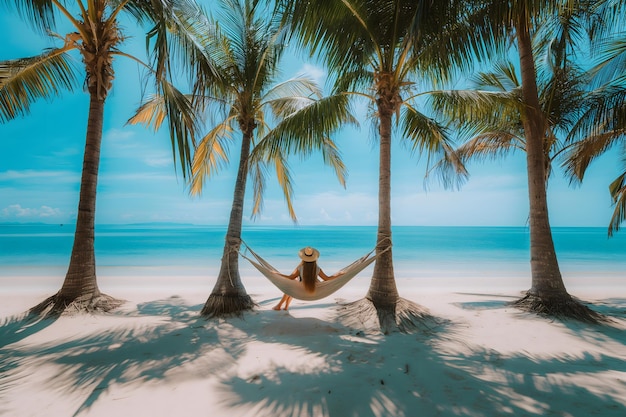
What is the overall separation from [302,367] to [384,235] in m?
1.70

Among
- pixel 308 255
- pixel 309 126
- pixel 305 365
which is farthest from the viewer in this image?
pixel 309 126

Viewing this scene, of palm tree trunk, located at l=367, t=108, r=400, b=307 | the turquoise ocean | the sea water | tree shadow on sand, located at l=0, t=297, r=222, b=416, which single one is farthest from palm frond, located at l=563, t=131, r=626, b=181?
the turquoise ocean

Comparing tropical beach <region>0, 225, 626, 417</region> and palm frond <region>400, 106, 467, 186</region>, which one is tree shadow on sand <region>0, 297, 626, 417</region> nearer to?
tropical beach <region>0, 225, 626, 417</region>

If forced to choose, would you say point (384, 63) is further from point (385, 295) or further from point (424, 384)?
point (424, 384)

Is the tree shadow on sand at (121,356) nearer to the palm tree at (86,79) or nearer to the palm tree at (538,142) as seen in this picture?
the palm tree at (86,79)

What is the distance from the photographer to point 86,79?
137 inches

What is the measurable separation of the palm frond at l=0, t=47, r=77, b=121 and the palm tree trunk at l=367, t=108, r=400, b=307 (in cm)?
376

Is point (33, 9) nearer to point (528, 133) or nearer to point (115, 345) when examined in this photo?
point (115, 345)

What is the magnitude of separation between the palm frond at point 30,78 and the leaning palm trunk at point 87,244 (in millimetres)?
802

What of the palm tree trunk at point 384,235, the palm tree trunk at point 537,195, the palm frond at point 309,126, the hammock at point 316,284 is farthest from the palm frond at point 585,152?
the hammock at point 316,284

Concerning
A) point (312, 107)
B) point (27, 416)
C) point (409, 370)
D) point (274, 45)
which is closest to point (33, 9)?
point (274, 45)

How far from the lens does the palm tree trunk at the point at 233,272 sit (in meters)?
3.20

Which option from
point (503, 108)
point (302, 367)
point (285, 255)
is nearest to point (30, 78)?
point (302, 367)

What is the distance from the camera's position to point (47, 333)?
2.59 meters
